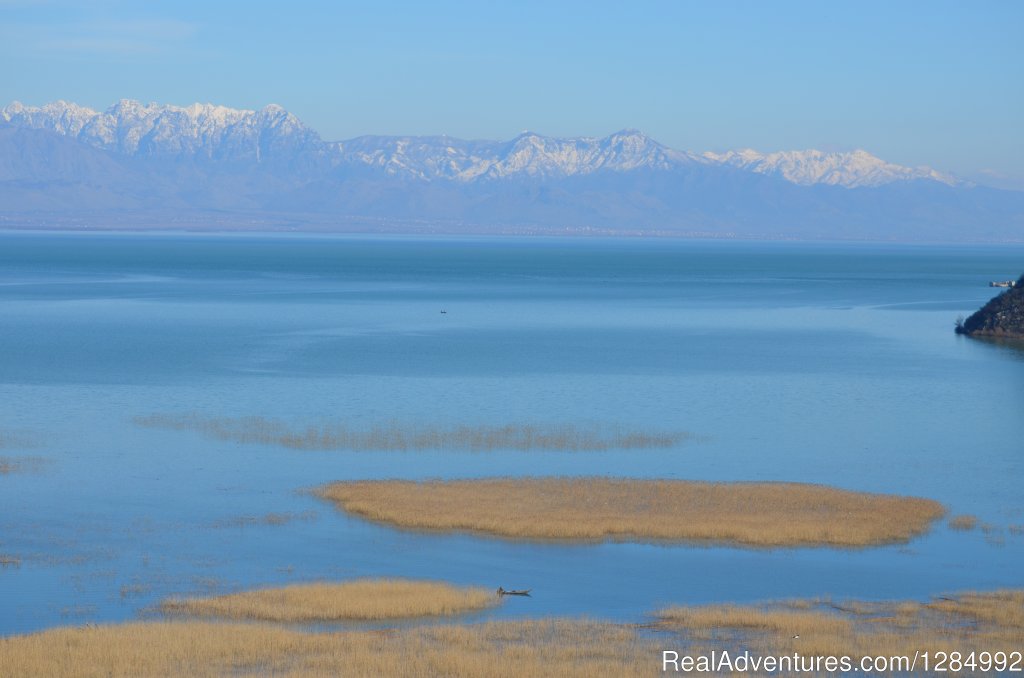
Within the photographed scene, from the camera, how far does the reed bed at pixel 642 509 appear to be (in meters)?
31.7

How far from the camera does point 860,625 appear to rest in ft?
80.0

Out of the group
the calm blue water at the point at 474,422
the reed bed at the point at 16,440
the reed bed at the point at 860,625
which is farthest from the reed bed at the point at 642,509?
the reed bed at the point at 16,440

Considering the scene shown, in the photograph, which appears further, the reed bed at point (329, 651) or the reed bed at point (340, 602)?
the reed bed at point (340, 602)

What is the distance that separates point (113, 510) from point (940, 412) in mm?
31430

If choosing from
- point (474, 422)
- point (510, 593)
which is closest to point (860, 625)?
point (510, 593)

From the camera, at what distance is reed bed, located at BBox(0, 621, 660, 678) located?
21484 millimetres

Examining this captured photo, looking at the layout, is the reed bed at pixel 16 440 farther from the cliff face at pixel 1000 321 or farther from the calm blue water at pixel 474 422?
the cliff face at pixel 1000 321

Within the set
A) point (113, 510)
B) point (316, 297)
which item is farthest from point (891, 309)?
point (113, 510)

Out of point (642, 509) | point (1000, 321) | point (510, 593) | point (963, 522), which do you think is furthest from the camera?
point (1000, 321)

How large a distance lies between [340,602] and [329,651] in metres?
3.01

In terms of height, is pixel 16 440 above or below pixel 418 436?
below

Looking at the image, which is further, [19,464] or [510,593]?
[19,464]

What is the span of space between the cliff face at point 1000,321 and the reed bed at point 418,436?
46.9 metres

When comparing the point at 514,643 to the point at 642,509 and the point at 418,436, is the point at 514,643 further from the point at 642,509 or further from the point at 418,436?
the point at 418,436
